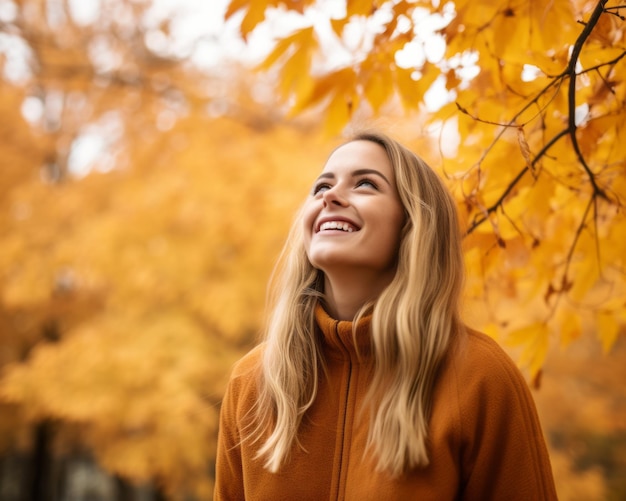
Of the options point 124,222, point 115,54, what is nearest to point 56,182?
point 115,54

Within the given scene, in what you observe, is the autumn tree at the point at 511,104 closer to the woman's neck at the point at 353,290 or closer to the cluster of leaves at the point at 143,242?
the woman's neck at the point at 353,290

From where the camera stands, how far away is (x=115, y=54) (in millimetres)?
7445

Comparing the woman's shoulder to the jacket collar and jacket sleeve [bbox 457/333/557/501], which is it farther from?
the jacket collar

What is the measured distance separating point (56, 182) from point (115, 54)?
6.05 ft

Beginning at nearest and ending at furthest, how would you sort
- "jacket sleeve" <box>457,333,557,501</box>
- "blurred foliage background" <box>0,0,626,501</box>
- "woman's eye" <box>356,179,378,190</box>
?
"jacket sleeve" <box>457,333,557,501</box> → "woman's eye" <box>356,179,378,190</box> → "blurred foliage background" <box>0,0,626,501</box>

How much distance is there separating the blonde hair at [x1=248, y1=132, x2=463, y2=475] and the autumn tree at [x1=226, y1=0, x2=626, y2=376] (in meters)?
0.14

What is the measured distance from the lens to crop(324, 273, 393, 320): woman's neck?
1830mm

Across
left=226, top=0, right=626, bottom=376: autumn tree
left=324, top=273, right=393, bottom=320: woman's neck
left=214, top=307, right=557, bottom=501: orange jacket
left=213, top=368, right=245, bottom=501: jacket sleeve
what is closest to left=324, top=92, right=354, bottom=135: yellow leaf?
left=226, top=0, right=626, bottom=376: autumn tree

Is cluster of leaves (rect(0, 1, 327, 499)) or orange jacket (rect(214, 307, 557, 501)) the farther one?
cluster of leaves (rect(0, 1, 327, 499))

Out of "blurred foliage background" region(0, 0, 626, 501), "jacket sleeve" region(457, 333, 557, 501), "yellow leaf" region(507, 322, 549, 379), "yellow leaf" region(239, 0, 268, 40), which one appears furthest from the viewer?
"blurred foliage background" region(0, 0, 626, 501)

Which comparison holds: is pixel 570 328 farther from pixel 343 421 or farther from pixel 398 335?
pixel 343 421

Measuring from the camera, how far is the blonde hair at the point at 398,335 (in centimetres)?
156

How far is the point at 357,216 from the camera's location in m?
1.80

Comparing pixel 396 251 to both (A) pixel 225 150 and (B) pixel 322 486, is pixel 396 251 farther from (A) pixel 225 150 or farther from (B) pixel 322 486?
(A) pixel 225 150
